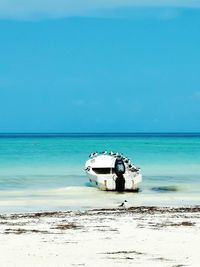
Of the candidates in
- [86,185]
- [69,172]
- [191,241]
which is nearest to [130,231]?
[191,241]

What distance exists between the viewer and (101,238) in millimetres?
17094

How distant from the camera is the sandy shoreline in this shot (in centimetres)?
1420

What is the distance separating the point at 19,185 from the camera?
3856 cm

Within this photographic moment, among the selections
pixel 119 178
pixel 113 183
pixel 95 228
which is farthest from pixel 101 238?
pixel 119 178

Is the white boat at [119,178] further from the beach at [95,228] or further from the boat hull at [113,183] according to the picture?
the beach at [95,228]

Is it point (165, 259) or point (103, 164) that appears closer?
point (165, 259)

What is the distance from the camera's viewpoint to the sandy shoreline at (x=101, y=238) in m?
14.2

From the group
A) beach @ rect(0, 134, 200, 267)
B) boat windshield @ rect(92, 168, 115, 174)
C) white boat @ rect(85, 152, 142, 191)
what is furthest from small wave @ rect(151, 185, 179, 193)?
boat windshield @ rect(92, 168, 115, 174)

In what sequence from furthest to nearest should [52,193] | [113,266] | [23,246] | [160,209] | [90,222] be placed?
1. [52,193]
2. [160,209]
3. [90,222]
4. [23,246]
5. [113,266]

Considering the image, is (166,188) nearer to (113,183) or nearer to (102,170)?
(113,183)

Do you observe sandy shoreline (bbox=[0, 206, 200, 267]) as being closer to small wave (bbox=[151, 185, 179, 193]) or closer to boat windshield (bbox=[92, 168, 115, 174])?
small wave (bbox=[151, 185, 179, 193])

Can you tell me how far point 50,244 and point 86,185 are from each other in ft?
73.3

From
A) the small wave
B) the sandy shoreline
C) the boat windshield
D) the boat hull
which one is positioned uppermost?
the boat windshield

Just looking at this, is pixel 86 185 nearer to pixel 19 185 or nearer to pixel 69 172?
pixel 19 185
